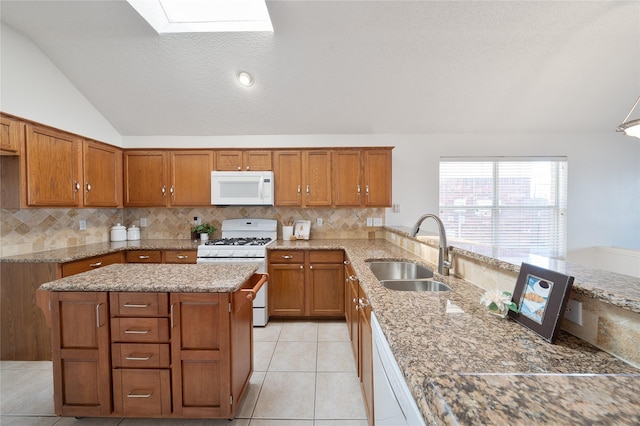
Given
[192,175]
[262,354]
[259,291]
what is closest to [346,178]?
[259,291]

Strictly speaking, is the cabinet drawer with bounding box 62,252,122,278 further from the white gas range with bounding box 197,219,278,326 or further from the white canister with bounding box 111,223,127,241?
the white gas range with bounding box 197,219,278,326

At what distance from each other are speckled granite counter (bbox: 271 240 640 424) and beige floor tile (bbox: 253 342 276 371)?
1.63 m

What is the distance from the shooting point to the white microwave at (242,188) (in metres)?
3.26

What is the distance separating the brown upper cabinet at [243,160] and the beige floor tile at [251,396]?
91.1 inches

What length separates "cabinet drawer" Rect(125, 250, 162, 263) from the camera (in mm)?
3113

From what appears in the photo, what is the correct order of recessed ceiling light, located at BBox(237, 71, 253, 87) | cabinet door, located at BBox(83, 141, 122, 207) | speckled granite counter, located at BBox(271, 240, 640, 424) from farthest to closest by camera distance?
cabinet door, located at BBox(83, 141, 122, 207)
recessed ceiling light, located at BBox(237, 71, 253, 87)
speckled granite counter, located at BBox(271, 240, 640, 424)

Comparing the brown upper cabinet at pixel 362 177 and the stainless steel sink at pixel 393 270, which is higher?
the brown upper cabinet at pixel 362 177

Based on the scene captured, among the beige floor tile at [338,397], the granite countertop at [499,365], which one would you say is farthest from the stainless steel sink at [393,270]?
the beige floor tile at [338,397]

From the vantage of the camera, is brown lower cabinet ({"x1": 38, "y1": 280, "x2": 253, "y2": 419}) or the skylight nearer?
brown lower cabinet ({"x1": 38, "y1": 280, "x2": 253, "y2": 419})

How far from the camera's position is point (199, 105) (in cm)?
317

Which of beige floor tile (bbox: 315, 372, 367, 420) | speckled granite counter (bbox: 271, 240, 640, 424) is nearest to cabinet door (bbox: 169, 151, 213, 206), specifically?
beige floor tile (bbox: 315, 372, 367, 420)

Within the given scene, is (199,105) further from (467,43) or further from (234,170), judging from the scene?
(467,43)

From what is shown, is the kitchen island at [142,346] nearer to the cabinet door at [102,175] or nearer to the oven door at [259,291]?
the oven door at [259,291]

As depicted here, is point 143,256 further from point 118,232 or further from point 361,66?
point 361,66
